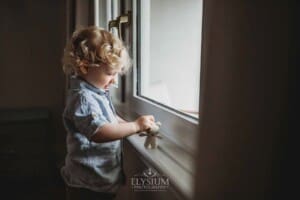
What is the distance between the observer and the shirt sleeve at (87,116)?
0.93 meters

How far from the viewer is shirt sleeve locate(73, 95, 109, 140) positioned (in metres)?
0.93

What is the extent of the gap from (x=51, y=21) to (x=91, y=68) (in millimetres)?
1904

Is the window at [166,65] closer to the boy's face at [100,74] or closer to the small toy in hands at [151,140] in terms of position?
the small toy in hands at [151,140]

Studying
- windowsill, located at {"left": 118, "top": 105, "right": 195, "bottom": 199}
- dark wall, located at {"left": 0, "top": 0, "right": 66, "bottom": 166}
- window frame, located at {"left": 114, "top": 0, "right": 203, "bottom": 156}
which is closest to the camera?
windowsill, located at {"left": 118, "top": 105, "right": 195, "bottom": 199}

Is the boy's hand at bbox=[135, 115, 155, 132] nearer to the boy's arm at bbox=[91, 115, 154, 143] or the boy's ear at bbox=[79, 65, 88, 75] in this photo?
the boy's arm at bbox=[91, 115, 154, 143]

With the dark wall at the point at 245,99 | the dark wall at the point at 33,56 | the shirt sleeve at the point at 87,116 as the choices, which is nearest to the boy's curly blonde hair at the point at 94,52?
the shirt sleeve at the point at 87,116

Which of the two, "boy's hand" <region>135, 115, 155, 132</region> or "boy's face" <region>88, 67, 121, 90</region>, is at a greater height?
"boy's face" <region>88, 67, 121, 90</region>

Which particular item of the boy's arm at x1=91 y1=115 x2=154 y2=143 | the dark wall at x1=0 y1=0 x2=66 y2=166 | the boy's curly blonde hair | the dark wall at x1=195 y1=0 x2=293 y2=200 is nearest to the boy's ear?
the boy's curly blonde hair

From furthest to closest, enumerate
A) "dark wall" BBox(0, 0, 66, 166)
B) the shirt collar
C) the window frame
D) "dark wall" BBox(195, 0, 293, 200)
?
"dark wall" BBox(0, 0, 66, 166)
the shirt collar
the window frame
"dark wall" BBox(195, 0, 293, 200)

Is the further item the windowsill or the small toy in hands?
the small toy in hands

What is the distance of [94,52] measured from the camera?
3.31ft

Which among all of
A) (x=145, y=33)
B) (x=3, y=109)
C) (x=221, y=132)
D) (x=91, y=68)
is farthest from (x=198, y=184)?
(x=3, y=109)

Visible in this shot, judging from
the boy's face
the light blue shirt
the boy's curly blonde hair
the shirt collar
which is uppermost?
the boy's curly blonde hair

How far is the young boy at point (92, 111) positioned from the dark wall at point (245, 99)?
1.58ft
